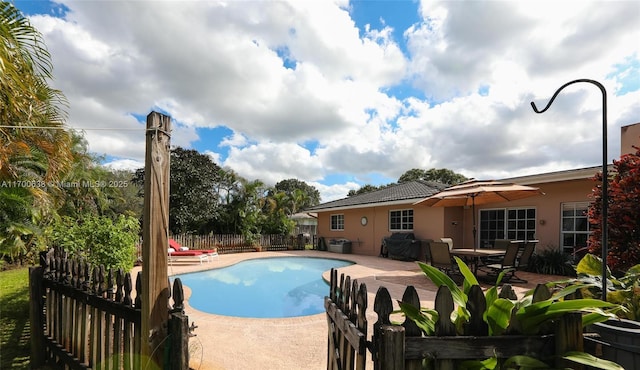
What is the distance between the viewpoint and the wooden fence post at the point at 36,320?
3.46 meters

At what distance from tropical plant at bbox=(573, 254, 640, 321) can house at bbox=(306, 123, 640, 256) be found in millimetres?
4765

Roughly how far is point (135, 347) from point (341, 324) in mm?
1611

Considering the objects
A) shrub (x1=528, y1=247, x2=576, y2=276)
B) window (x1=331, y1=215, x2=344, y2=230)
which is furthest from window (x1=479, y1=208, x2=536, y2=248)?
window (x1=331, y1=215, x2=344, y2=230)

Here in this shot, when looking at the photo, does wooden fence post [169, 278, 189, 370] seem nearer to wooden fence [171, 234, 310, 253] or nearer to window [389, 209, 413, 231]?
window [389, 209, 413, 231]

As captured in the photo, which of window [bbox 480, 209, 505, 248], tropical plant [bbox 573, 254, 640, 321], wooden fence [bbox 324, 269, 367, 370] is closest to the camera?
wooden fence [bbox 324, 269, 367, 370]

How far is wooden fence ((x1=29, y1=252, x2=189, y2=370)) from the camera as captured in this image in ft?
7.06

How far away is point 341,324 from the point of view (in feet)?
6.66

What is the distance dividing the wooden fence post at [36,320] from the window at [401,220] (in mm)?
13627

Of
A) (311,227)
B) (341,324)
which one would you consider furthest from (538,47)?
(311,227)

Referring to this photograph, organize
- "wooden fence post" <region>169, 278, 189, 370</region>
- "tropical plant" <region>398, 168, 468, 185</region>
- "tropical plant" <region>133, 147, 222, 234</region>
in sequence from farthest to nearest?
1. "tropical plant" <region>398, 168, 468, 185</region>
2. "tropical plant" <region>133, 147, 222, 234</region>
3. "wooden fence post" <region>169, 278, 189, 370</region>

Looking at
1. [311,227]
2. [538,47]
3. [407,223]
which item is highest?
[538,47]

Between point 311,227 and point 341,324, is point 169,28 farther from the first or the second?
point 311,227

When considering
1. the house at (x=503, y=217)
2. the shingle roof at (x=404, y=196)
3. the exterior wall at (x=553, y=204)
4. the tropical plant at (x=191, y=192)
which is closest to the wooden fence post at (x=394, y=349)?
the house at (x=503, y=217)

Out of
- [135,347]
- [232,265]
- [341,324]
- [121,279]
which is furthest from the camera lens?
[232,265]
